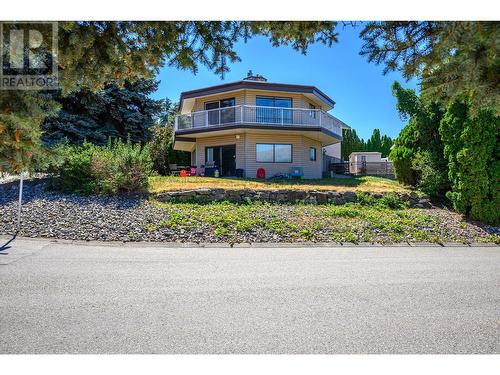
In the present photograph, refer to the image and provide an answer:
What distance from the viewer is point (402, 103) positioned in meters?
13.1

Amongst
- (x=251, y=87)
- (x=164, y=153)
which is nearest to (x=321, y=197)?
(x=251, y=87)

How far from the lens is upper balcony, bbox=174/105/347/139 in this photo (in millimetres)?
17828

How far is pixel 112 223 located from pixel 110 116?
51.0 feet

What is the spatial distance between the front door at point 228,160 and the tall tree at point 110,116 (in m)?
5.88

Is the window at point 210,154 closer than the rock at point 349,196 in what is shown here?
No

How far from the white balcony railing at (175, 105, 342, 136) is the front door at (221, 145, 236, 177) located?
1892mm

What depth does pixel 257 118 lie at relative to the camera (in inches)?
708

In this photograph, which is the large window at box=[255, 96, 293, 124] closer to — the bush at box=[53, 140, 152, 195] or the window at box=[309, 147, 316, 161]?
the window at box=[309, 147, 316, 161]

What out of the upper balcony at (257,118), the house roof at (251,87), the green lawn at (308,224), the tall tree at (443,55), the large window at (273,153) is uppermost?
the house roof at (251,87)

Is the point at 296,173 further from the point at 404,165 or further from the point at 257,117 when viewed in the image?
the point at 404,165

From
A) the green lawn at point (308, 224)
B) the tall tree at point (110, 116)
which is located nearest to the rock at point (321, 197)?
the green lawn at point (308, 224)

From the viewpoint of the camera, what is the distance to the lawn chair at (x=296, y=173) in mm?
18692

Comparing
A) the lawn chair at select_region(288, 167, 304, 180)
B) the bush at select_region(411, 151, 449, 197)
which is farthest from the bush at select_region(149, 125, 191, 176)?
the bush at select_region(411, 151, 449, 197)

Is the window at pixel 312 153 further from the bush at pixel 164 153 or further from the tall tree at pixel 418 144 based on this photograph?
the bush at pixel 164 153
